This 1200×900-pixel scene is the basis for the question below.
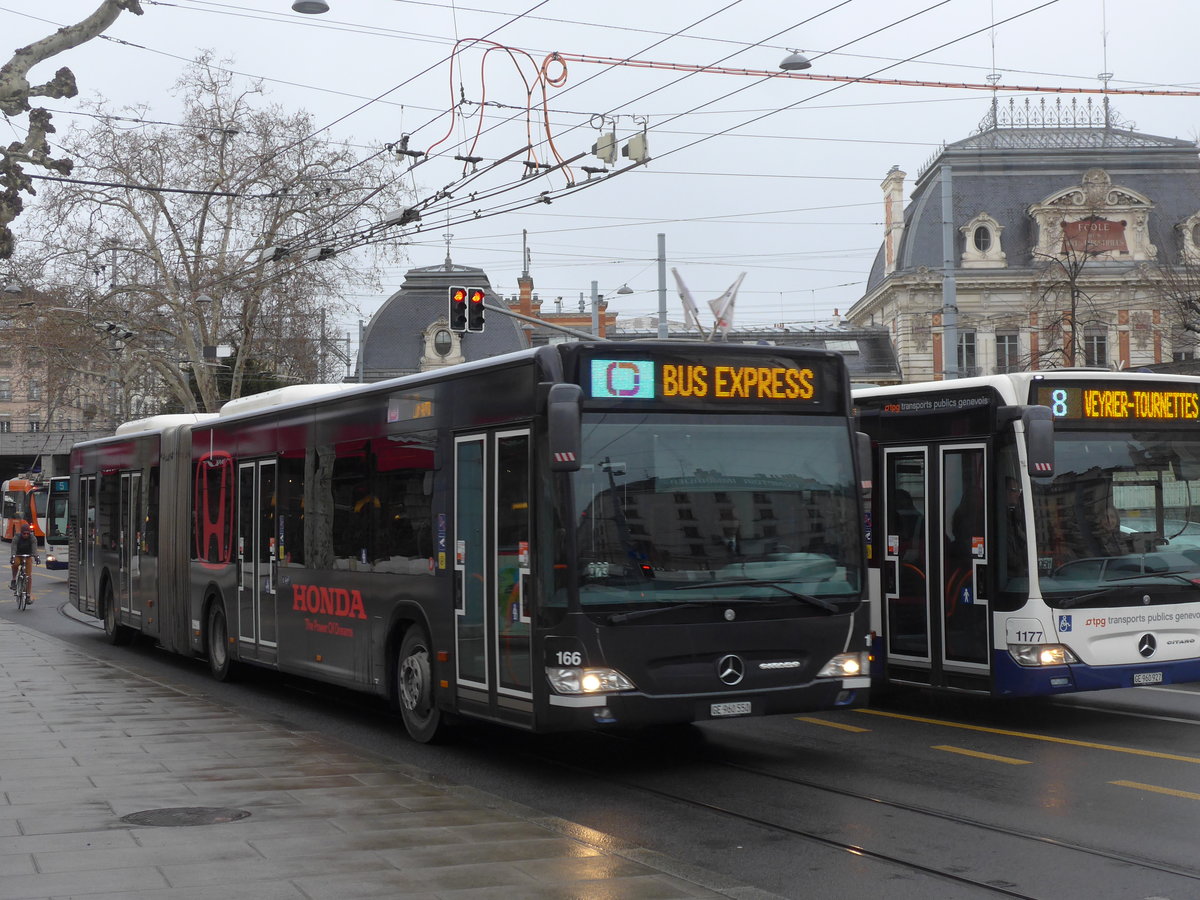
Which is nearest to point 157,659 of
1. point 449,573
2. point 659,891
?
point 449,573

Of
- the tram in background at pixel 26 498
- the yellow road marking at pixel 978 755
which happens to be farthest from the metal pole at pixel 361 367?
the yellow road marking at pixel 978 755

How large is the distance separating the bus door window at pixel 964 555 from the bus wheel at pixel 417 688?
14.1 ft

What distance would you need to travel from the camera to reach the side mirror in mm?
11102

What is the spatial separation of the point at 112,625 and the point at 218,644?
19.0ft

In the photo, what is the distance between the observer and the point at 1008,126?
7406 cm

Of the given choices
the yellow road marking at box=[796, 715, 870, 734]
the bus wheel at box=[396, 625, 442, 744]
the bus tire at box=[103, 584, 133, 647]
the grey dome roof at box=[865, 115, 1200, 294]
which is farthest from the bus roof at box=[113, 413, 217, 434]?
the grey dome roof at box=[865, 115, 1200, 294]

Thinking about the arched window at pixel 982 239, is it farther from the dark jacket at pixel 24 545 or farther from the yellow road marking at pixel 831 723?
the yellow road marking at pixel 831 723

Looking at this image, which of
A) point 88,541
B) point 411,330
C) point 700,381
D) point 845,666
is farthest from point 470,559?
point 411,330

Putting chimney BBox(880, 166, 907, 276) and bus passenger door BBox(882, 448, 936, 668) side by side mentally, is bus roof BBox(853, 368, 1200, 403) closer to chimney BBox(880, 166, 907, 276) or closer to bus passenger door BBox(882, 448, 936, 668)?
bus passenger door BBox(882, 448, 936, 668)

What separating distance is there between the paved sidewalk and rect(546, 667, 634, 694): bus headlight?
871 mm

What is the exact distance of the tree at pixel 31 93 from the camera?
10320mm

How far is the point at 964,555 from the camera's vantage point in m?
12.4

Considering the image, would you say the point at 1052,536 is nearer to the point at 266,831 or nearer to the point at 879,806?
the point at 879,806

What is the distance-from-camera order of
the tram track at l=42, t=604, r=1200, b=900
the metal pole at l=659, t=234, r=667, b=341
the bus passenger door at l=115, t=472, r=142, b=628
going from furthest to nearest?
the metal pole at l=659, t=234, r=667, b=341 → the bus passenger door at l=115, t=472, r=142, b=628 → the tram track at l=42, t=604, r=1200, b=900
